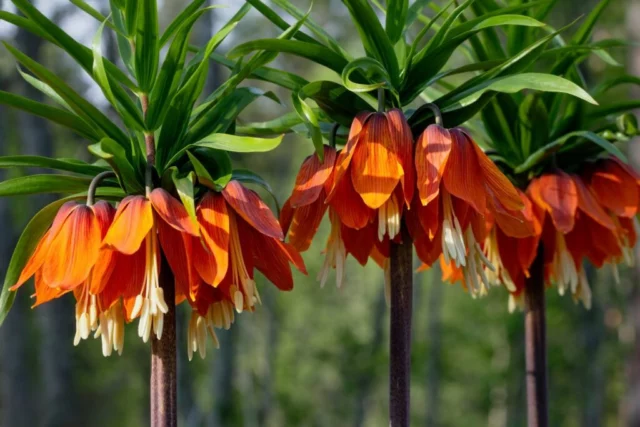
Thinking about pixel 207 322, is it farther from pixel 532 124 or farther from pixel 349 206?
pixel 532 124

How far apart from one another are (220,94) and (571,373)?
15.6m

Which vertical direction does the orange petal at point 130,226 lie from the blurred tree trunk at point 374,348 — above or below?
above

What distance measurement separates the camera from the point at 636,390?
439 centimetres

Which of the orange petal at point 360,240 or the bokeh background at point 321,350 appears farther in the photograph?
the bokeh background at point 321,350

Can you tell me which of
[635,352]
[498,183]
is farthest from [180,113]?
[635,352]

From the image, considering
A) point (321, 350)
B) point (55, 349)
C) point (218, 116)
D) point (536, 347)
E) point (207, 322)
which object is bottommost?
point (321, 350)

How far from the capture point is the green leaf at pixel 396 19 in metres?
1.32

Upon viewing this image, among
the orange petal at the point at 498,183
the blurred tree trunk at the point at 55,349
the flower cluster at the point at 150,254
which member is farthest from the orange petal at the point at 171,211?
the blurred tree trunk at the point at 55,349

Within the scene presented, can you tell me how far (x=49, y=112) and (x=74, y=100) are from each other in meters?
0.04

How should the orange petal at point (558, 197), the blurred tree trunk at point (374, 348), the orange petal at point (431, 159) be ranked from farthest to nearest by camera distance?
the blurred tree trunk at point (374, 348) < the orange petal at point (558, 197) < the orange petal at point (431, 159)

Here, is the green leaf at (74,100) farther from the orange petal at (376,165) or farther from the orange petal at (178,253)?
the orange petal at (376,165)

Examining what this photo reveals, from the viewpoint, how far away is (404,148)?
1.22 m

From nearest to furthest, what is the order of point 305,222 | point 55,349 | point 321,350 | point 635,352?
point 305,222
point 635,352
point 55,349
point 321,350

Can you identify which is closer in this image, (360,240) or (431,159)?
(431,159)
